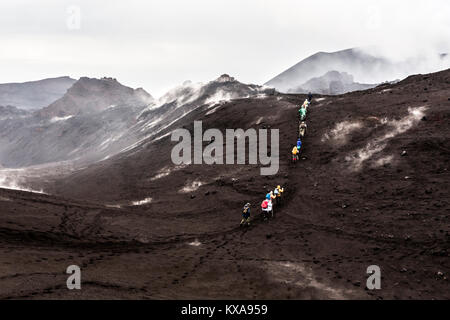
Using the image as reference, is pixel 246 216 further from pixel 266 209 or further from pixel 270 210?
pixel 270 210

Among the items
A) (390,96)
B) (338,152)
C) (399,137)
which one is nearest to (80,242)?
(338,152)

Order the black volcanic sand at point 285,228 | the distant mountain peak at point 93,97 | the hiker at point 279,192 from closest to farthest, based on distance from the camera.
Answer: the black volcanic sand at point 285,228, the hiker at point 279,192, the distant mountain peak at point 93,97

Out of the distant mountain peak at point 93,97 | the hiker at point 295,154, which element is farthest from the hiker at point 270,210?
the distant mountain peak at point 93,97

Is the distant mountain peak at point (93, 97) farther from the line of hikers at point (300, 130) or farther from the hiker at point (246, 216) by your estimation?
the hiker at point (246, 216)

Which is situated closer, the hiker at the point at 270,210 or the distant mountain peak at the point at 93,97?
the hiker at the point at 270,210

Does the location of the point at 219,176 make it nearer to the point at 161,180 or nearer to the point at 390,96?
the point at 161,180

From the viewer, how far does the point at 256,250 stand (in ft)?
59.4

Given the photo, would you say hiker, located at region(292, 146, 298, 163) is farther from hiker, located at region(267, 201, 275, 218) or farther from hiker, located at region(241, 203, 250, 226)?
hiker, located at region(241, 203, 250, 226)

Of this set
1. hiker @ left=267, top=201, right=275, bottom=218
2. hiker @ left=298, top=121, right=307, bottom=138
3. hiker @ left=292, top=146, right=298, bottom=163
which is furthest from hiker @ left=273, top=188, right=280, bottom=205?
hiker @ left=298, top=121, right=307, bottom=138

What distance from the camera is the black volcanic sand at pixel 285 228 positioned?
1348 cm

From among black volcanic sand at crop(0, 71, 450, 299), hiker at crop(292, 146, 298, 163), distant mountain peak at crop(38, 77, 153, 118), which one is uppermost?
distant mountain peak at crop(38, 77, 153, 118)

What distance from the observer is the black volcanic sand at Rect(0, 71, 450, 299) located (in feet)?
44.2

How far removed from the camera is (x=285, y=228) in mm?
20516

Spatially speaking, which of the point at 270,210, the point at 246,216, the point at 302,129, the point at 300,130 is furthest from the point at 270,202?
the point at 302,129
